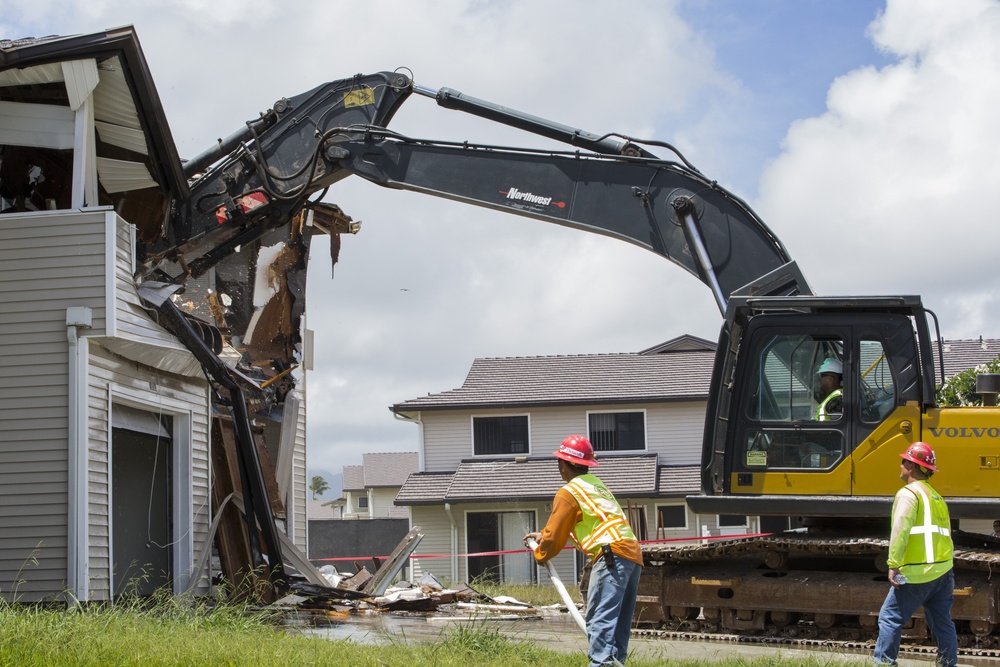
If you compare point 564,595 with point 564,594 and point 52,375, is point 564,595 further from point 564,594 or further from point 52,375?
point 52,375

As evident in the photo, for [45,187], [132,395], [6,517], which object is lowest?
[6,517]

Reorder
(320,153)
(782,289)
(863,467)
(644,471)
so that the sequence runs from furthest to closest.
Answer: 1. (644,471)
2. (320,153)
3. (782,289)
4. (863,467)

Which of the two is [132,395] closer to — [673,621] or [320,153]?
[320,153]

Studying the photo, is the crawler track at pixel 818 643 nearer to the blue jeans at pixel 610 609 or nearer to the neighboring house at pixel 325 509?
the blue jeans at pixel 610 609

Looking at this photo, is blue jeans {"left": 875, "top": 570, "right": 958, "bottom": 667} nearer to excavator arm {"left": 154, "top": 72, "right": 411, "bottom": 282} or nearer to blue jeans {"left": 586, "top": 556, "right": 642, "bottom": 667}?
blue jeans {"left": 586, "top": 556, "right": 642, "bottom": 667}

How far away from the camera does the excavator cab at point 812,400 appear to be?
1035cm

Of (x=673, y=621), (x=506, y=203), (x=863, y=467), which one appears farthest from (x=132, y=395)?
(x=863, y=467)

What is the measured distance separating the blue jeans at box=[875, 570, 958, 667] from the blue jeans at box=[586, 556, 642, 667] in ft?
6.06

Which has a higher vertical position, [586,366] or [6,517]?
[586,366]

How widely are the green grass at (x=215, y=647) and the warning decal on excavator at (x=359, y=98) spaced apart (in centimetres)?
667

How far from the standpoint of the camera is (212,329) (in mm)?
14250

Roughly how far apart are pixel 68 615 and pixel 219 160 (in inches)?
273

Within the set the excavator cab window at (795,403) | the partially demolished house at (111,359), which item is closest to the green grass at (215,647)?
the partially demolished house at (111,359)

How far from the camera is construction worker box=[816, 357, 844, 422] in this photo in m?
10.5
